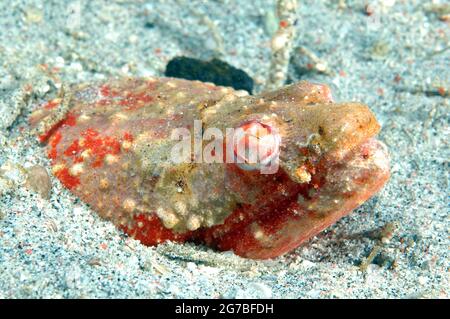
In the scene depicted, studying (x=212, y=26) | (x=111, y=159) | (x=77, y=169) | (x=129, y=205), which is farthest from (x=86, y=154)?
(x=212, y=26)

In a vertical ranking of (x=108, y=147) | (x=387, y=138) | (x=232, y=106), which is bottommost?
(x=387, y=138)

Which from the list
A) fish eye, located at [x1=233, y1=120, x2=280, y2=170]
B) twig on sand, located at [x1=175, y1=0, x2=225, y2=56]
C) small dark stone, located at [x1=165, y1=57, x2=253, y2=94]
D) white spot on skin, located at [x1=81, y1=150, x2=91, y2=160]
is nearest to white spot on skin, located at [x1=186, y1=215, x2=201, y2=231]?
fish eye, located at [x1=233, y1=120, x2=280, y2=170]

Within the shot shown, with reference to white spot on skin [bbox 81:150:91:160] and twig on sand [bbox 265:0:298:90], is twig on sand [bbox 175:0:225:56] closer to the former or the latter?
twig on sand [bbox 265:0:298:90]

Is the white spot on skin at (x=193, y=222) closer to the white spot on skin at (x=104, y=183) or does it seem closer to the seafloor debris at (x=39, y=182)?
the white spot on skin at (x=104, y=183)

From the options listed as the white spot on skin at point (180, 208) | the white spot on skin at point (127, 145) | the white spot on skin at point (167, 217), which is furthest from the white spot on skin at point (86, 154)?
the white spot on skin at point (180, 208)

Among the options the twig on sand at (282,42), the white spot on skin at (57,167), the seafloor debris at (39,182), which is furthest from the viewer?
the twig on sand at (282,42)

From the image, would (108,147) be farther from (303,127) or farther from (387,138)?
(387,138)
